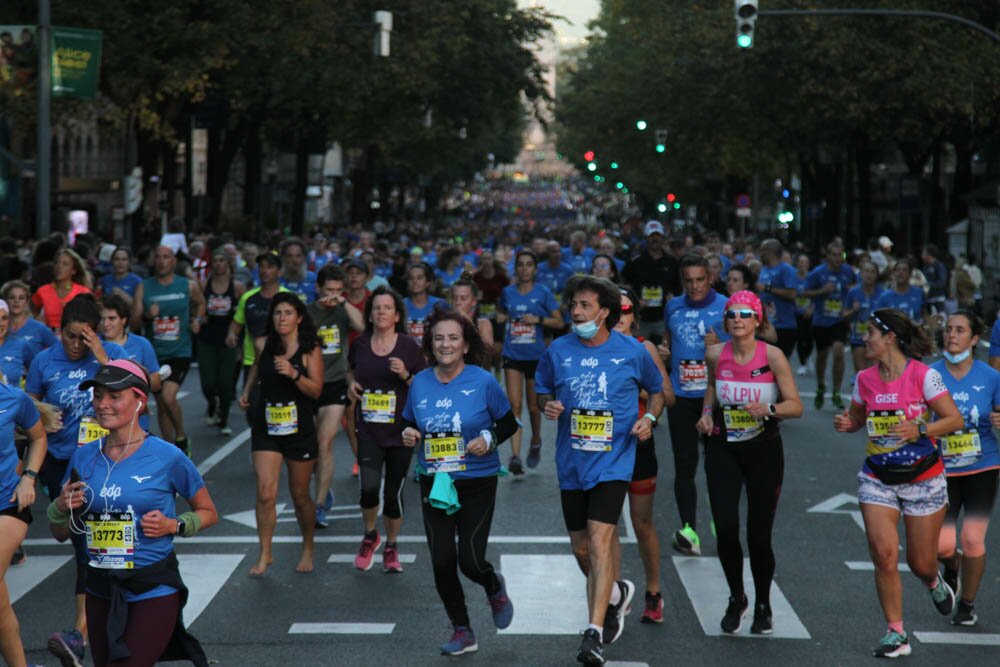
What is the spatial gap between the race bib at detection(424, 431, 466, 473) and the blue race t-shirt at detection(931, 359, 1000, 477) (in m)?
2.43

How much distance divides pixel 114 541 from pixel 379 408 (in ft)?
13.4

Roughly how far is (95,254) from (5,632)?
1754 centimetres

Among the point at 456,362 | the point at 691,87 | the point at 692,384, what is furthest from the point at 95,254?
the point at 691,87

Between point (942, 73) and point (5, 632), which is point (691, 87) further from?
point (5, 632)

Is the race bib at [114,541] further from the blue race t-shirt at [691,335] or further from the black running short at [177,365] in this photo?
the black running short at [177,365]

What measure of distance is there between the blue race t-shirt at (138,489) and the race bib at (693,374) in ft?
17.6

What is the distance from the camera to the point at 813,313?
66.2 feet

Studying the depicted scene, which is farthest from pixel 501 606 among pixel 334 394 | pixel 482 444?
pixel 334 394

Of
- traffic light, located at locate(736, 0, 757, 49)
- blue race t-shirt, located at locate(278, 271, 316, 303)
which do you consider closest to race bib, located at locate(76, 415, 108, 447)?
blue race t-shirt, located at locate(278, 271, 316, 303)

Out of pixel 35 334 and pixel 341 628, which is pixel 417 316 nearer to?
pixel 35 334

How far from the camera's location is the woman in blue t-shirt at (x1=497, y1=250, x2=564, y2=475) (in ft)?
49.3

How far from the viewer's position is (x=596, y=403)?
8.27m

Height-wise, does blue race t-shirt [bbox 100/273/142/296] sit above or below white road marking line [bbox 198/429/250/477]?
above

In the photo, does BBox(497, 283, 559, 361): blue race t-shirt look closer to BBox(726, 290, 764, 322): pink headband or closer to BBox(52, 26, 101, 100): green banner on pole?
BBox(726, 290, 764, 322): pink headband
